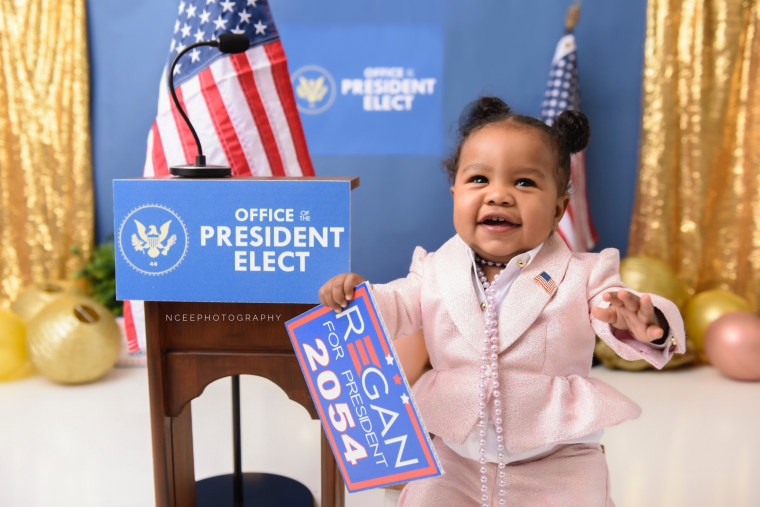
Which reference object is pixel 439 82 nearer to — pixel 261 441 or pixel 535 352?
pixel 261 441

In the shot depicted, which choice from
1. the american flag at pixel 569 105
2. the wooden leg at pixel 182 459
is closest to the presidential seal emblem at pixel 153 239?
the wooden leg at pixel 182 459

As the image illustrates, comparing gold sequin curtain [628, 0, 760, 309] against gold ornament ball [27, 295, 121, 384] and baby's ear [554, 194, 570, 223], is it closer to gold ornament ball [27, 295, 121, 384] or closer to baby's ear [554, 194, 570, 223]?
baby's ear [554, 194, 570, 223]

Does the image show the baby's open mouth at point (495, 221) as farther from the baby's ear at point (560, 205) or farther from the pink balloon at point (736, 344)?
the pink balloon at point (736, 344)

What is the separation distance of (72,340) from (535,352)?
177 cm

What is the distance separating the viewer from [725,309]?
8.34ft

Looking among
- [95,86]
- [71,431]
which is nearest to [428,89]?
[95,86]

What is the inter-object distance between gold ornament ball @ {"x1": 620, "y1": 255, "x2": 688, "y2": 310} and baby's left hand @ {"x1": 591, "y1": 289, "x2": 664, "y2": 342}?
1.59 m

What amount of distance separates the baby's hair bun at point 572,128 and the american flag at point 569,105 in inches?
55.8

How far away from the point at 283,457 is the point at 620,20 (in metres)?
2.16

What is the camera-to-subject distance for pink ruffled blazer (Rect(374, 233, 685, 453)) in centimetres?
110

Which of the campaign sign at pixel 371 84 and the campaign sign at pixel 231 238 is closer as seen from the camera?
the campaign sign at pixel 231 238

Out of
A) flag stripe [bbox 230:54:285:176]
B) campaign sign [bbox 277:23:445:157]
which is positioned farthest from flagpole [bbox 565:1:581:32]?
flag stripe [bbox 230:54:285:176]

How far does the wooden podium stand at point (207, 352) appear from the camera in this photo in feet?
3.82

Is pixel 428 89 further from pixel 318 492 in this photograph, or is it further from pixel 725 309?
pixel 318 492
